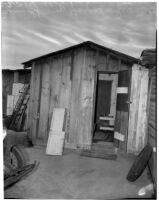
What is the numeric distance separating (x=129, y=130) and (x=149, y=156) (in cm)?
162

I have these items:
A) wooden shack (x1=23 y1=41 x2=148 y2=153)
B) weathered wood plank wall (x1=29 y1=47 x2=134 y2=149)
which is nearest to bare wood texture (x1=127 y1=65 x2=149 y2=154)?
wooden shack (x1=23 y1=41 x2=148 y2=153)

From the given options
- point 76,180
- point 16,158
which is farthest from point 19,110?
point 76,180

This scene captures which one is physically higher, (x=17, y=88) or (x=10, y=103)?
(x=17, y=88)

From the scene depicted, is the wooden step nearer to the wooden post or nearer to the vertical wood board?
the vertical wood board

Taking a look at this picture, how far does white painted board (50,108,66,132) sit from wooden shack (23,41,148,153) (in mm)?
176

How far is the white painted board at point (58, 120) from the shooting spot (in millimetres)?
6559

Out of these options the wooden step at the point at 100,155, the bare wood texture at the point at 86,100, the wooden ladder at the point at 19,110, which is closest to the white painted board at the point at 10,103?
the wooden ladder at the point at 19,110

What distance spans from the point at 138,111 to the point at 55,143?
2699 mm

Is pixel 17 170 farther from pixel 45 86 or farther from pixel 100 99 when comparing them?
pixel 100 99

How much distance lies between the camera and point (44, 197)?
3.95m

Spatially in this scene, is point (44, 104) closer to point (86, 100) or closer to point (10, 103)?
point (86, 100)

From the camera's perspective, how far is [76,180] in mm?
4703

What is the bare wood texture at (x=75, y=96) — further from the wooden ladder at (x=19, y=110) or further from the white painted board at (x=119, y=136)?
the wooden ladder at (x=19, y=110)

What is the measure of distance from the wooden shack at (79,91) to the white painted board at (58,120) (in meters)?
0.18
